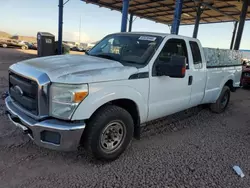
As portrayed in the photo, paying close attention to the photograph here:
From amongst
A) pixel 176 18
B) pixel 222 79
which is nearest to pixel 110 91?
pixel 222 79

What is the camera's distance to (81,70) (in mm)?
2871

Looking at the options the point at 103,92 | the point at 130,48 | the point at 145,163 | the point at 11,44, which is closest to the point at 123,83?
the point at 103,92

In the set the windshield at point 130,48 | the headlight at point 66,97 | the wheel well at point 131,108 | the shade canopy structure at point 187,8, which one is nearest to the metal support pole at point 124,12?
the shade canopy structure at point 187,8

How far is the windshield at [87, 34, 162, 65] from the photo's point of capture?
3.59 m

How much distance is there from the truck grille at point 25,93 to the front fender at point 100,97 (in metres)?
0.60

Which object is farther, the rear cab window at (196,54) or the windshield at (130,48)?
the rear cab window at (196,54)

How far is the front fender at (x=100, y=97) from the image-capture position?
2.68m

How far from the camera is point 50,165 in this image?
305cm

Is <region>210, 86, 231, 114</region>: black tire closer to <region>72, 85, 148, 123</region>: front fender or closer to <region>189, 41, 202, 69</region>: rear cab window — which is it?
<region>189, 41, 202, 69</region>: rear cab window

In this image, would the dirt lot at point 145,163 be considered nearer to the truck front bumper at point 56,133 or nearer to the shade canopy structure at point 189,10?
the truck front bumper at point 56,133

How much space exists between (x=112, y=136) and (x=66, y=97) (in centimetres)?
94

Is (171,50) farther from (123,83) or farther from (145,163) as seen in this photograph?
(145,163)

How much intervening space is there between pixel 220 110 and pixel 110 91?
445cm

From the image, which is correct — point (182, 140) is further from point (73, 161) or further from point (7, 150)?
point (7, 150)
